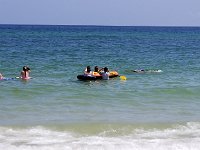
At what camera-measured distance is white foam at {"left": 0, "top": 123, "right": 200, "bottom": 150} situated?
9692 millimetres

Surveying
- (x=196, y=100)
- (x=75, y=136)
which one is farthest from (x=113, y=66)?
(x=75, y=136)

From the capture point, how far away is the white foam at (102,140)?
9.69m

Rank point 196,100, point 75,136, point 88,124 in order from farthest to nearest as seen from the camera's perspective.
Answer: point 196,100 → point 88,124 → point 75,136

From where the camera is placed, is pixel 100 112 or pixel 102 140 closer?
pixel 102 140

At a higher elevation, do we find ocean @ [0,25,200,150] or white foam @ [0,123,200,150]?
white foam @ [0,123,200,150]

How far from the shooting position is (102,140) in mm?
10508

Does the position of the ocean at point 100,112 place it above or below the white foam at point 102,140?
below

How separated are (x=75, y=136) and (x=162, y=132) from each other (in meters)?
2.29

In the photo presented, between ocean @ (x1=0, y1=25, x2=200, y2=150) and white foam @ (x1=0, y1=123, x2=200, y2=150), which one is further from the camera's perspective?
ocean @ (x1=0, y1=25, x2=200, y2=150)

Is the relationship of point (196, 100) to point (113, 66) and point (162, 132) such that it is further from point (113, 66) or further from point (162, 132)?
point (113, 66)

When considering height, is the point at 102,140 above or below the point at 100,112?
above

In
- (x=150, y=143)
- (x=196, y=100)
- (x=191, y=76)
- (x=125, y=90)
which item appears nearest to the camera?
(x=150, y=143)

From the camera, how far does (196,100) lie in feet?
53.0

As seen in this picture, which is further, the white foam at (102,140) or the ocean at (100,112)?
the ocean at (100,112)
